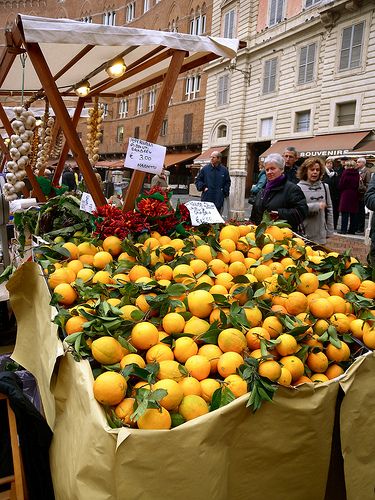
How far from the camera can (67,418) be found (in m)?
1.37

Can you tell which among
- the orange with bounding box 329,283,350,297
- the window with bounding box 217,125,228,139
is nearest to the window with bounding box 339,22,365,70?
the window with bounding box 217,125,228,139

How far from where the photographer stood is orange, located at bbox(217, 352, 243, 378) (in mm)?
1337

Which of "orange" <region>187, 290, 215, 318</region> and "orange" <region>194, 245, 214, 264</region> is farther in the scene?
"orange" <region>194, 245, 214, 264</region>

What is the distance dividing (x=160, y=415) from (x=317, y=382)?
0.57m

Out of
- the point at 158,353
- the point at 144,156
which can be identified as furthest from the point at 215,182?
the point at 158,353

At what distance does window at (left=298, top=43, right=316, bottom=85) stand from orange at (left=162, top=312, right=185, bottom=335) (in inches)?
749

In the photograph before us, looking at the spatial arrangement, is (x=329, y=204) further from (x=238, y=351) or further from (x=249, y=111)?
(x=249, y=111)

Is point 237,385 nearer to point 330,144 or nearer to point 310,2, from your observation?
point 330,144

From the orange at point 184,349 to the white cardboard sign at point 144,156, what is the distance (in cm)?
138

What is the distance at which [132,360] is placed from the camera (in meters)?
1.33

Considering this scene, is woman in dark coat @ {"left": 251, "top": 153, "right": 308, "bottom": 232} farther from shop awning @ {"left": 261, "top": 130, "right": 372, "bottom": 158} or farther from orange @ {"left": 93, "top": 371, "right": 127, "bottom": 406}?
shop awning @ {"left": 261, "top": 130, "right": 372, "bottom": 158}

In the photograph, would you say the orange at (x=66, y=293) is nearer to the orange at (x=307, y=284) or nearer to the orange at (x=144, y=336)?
the orange at (x=144, y=336)

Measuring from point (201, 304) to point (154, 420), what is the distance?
0.57m

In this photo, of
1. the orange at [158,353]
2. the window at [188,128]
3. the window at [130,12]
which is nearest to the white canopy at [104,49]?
the orange at [158,353]
